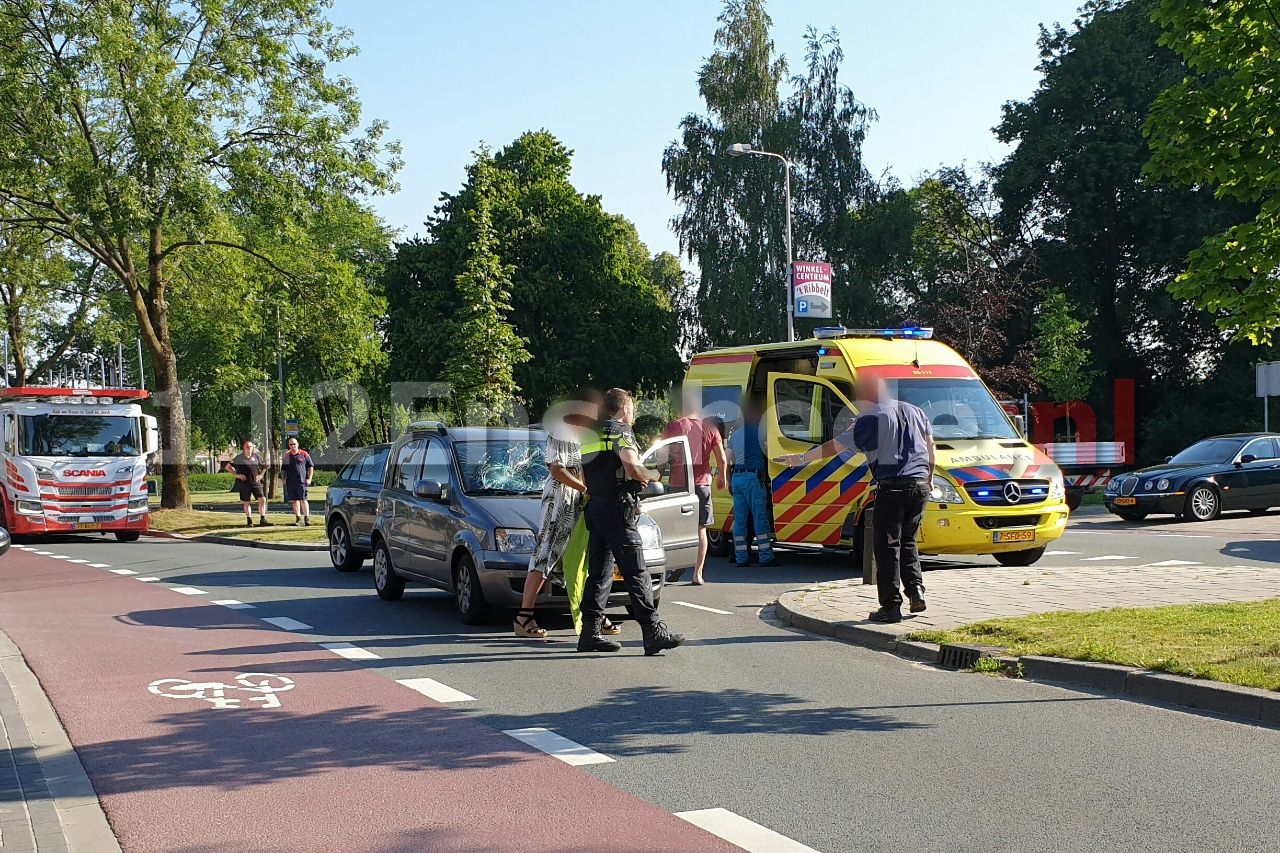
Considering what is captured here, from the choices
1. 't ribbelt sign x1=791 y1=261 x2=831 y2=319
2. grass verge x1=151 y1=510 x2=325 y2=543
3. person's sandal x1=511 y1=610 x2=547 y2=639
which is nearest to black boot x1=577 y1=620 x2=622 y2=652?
person's sandal x1=511 y1=610 x2=547 y2=639

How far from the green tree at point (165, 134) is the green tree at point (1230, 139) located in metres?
24.2

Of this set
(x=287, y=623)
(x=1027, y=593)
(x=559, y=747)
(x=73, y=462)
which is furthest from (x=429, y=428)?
(x=73, y=462)

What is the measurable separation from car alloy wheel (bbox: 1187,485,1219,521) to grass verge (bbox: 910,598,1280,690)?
472 inches

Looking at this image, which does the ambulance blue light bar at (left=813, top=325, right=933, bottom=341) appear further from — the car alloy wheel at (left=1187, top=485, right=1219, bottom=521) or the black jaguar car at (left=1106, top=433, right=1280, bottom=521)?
the car alloy wheel at (left=1187, top=485, right=1219, bottom=521)

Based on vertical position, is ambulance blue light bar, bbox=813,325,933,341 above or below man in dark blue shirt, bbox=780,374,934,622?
above

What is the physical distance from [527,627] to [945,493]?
5476 mm

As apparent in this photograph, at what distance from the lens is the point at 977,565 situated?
50.7 ft

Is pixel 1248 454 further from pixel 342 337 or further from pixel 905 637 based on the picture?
pixel 342 337

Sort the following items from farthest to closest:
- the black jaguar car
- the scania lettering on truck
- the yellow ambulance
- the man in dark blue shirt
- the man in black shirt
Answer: the man in black shirt < the scania lettering on truck < the black jaguar car < the yellow ambulance < the man in dark blue shirt

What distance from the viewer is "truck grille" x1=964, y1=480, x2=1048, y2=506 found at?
14.0 m

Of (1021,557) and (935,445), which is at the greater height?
(935,445)

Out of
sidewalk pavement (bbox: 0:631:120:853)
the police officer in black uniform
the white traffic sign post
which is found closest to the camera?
sidewalk pavement (bbox: 0:631:120:853)

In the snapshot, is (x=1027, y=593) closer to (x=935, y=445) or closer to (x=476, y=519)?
(x=935, y=445)

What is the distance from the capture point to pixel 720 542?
56.3 feet
